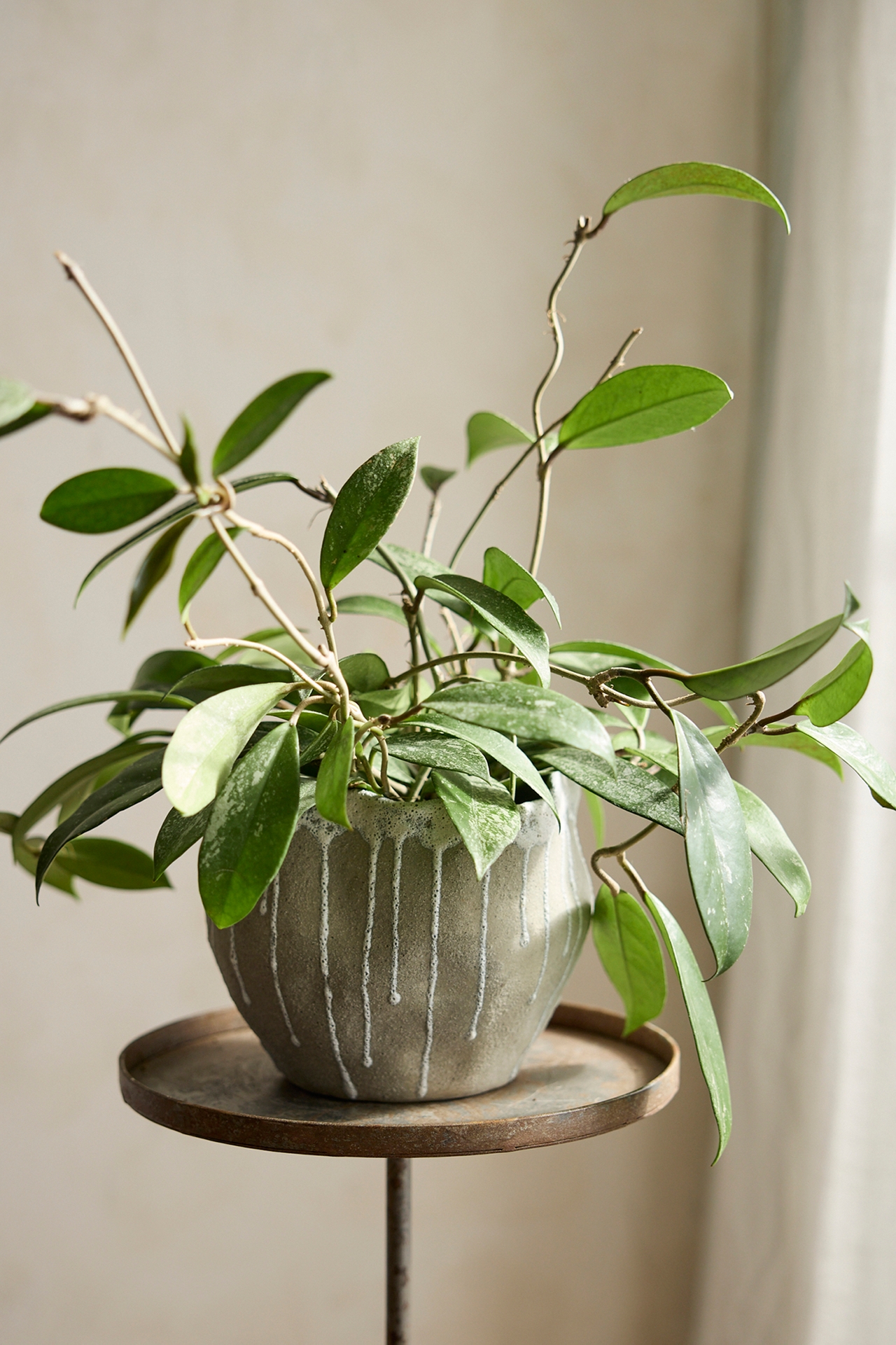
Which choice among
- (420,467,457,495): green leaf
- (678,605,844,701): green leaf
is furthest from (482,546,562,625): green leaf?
(420,467,457,495): green leaf

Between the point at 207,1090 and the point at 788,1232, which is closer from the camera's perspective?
the point at 207,1090

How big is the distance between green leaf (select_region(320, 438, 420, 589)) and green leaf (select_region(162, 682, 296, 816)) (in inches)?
3.2

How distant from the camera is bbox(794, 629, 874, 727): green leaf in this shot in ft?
1.87

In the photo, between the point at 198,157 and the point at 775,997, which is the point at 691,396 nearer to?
the point at 775,997

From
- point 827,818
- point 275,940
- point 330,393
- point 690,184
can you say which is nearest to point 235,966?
point 275,940

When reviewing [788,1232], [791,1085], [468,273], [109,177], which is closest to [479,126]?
[468,273]

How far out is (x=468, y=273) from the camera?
57.3 inches

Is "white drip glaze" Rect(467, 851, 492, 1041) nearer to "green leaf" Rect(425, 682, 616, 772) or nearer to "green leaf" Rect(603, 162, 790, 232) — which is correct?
"green leaf" Rect(425, 682, 616, 772)

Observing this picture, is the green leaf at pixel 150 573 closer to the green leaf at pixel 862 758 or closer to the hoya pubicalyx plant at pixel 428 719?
the hoya pubicalyx plant at pixel 428 719

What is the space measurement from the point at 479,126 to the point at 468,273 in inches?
7.3

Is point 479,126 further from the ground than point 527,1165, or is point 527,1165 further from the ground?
point 479,126

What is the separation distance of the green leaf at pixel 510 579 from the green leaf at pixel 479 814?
0.11 m

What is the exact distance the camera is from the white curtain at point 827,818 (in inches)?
42.4

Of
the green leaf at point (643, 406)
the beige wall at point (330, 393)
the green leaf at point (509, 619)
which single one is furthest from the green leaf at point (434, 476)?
the beige wall at point (330, 393)
